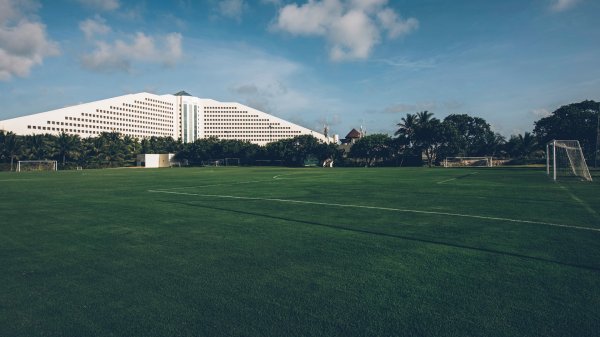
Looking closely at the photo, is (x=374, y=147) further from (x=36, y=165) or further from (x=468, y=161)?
(x=36, y=165)

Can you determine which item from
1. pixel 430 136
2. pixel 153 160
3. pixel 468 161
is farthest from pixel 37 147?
pixel 468 161

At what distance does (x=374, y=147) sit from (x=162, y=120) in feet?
420

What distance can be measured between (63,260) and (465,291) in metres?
5.67

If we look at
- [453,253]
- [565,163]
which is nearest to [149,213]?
[453,253]

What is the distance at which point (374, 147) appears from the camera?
2808 inches

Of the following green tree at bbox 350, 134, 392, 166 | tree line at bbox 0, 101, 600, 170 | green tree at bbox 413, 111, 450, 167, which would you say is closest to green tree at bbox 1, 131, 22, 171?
tree line at bbox 0, 101, 600, 170

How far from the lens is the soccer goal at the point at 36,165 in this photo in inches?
2271

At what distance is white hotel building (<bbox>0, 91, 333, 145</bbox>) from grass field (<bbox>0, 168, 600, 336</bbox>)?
418 ft

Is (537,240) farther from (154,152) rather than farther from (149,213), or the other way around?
(154,152)

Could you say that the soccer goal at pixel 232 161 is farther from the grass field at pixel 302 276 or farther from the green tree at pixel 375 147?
the grass field at pixel 302 276

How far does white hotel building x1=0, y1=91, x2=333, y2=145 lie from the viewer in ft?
406

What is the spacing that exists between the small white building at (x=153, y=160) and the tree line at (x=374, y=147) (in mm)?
2347

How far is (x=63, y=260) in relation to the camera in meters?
5.44

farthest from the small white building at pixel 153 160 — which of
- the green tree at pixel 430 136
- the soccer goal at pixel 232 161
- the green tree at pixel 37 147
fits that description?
the green tree at pixel 430 136
